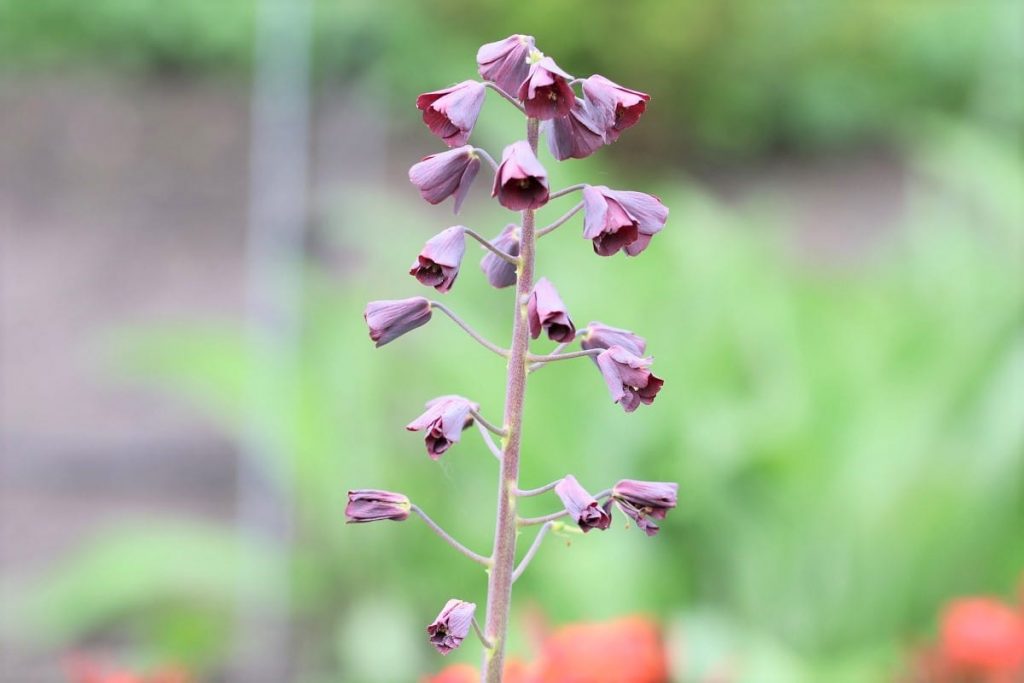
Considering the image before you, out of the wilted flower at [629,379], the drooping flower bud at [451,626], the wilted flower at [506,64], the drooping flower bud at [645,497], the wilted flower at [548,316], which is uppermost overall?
the wilted flower at [506,64]

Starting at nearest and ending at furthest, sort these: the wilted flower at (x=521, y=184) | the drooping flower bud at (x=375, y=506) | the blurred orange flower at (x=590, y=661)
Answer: the wilted flower at (x=521, y=184) → the drooping flower bud at (x=375, y=506) → the blurred orange flower at (x=590, y=661)

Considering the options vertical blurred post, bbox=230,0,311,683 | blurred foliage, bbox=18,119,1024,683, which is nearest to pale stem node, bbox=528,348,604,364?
blurred foliage, bbox=18,119,1024,683

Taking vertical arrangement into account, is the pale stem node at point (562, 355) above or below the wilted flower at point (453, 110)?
below

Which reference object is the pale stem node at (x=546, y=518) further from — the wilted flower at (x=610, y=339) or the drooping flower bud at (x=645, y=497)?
the wilted flower at (x=610, y=339)

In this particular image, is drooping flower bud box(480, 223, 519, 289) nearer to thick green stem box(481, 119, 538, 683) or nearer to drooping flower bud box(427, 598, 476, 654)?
thick green stem box(481, 119, 538, 683)

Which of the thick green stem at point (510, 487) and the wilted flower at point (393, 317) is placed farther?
the wilted flower at point (393, 317)

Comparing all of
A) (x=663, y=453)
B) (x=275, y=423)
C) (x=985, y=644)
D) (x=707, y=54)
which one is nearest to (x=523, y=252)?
(x=985, y=644)

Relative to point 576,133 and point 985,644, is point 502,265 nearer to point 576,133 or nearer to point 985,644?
point 576,133

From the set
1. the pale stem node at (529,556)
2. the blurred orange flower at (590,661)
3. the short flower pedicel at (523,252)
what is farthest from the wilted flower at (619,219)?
the blurred orange flower at (590,661)
